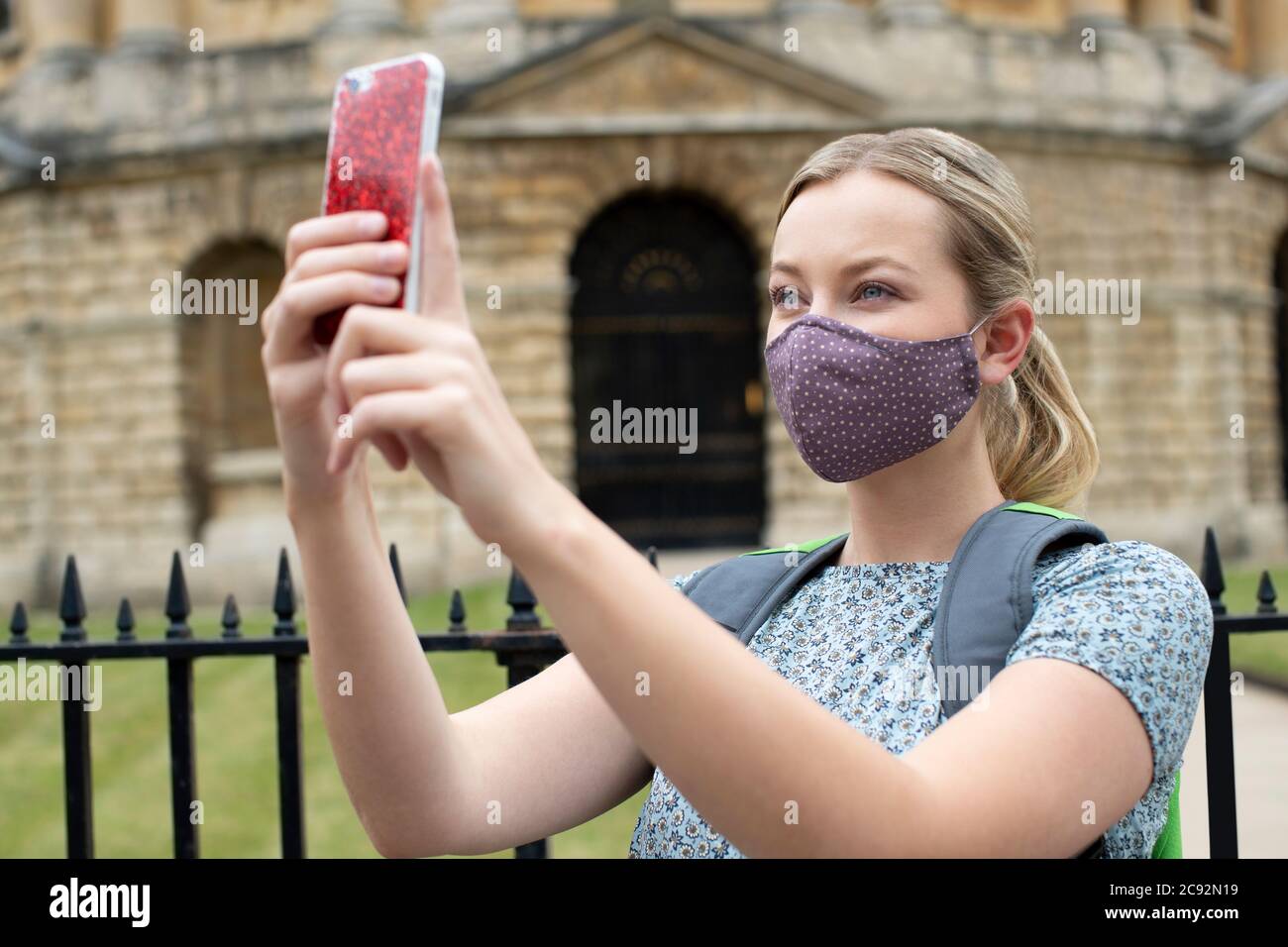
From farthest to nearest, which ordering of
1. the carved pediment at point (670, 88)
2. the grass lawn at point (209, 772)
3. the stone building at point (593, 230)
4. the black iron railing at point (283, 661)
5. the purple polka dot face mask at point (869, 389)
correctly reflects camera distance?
the stone building at point (593, 230) < the carved pediment at point (670, 88) < the grass lawn at point (209, 772) < the black iron railing at point (283, 661) < the purple polka dot face mask at point (869, 389)

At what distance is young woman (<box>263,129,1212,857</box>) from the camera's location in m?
1.07

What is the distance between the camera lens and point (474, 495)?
1038 millimetres

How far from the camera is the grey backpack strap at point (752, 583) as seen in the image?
176cm

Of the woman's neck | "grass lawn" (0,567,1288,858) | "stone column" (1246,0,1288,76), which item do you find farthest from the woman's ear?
"stone column" (1246,0,1288,76)

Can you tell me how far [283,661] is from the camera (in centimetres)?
304

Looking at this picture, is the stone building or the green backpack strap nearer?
the green backpack strap

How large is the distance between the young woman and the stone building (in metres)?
11.7

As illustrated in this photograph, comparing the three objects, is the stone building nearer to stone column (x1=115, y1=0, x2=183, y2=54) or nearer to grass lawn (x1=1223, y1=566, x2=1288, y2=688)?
stone column (x1=115, y1=0, x2=183, y2=54)

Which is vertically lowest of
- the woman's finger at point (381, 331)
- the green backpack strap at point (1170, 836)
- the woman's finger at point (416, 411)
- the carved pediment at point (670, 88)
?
the green backpack strap at point (1170, 836)

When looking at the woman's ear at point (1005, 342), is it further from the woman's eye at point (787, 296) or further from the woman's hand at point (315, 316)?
the woman's hand at point (315, 316)

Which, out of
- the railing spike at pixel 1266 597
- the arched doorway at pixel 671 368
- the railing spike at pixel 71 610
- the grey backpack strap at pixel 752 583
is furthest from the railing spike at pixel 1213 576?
the arched doorway at pixel 671 368

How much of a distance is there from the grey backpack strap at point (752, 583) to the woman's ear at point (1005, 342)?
33 cm

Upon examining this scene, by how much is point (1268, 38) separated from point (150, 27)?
16.6 meters

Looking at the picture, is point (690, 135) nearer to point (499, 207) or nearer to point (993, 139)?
point (499, 207)
